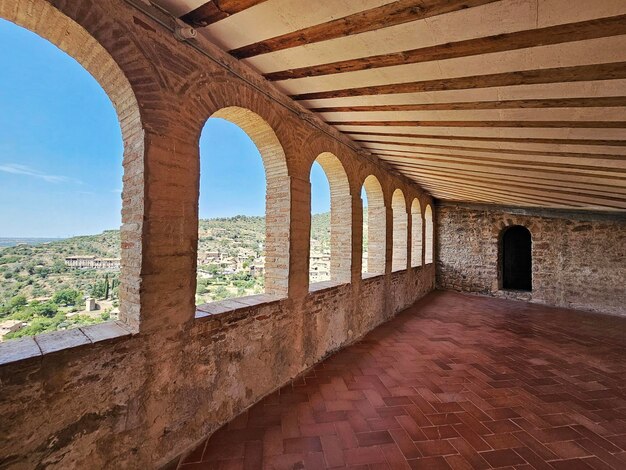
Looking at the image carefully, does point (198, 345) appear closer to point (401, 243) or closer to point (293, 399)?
point (293, 399)

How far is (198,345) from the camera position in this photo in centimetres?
228

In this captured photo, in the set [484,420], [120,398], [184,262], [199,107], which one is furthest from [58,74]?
[484,420]

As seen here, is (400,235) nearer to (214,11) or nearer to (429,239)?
(429,239)

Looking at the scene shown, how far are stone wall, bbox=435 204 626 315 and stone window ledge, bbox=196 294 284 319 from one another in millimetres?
7949

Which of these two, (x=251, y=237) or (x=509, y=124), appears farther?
(x=251, y=237)

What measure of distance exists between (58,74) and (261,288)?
7.60 m

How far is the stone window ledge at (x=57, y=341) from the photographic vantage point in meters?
1.47

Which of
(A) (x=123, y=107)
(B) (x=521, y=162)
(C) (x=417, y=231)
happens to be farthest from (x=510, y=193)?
(A) (x=123, y=107)

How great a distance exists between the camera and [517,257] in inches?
399

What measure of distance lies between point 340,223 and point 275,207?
163 centimetres

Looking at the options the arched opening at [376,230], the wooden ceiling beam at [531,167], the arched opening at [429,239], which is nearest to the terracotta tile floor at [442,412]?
the arched opening at [376,230]

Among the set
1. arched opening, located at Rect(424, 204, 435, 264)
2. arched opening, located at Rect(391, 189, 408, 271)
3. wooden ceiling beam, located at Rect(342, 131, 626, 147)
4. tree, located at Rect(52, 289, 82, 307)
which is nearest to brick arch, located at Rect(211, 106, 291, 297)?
wooden ceiling beam, located at Rect(342, 131, 626, 147)

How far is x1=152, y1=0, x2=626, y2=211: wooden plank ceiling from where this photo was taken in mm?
1643

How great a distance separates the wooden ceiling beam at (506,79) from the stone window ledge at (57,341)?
270 centimetres
